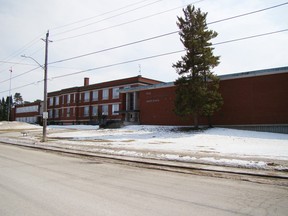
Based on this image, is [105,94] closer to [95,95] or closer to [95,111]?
[95,95]

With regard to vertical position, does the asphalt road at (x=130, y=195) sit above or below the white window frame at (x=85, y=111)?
below

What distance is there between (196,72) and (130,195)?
27.6m

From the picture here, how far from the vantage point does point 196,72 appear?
3262 centimetres

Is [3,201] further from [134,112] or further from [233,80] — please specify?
[134,112]

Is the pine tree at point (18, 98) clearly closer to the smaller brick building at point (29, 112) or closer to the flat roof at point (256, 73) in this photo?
the smaller brick building at point (29, 112)

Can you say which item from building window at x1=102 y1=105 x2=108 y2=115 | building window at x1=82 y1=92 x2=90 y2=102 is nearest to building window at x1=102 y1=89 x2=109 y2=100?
building window at x1=102 y1=105 x2=108 y2=115

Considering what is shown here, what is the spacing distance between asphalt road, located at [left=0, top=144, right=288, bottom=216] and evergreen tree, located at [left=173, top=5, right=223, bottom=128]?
Result: 22504mm

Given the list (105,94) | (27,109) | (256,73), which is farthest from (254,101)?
(27,109)

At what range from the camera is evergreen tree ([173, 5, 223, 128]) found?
31.4 metres

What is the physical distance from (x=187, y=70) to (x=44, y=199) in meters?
29.2

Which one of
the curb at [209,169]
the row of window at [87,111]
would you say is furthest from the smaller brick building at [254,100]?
the curb at [209,169]

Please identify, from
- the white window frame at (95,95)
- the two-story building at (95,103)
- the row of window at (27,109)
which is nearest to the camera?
the two-story building at (95,103)

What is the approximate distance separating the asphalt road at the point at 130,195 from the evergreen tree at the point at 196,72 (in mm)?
22504

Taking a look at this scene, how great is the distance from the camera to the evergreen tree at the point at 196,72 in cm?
3139
